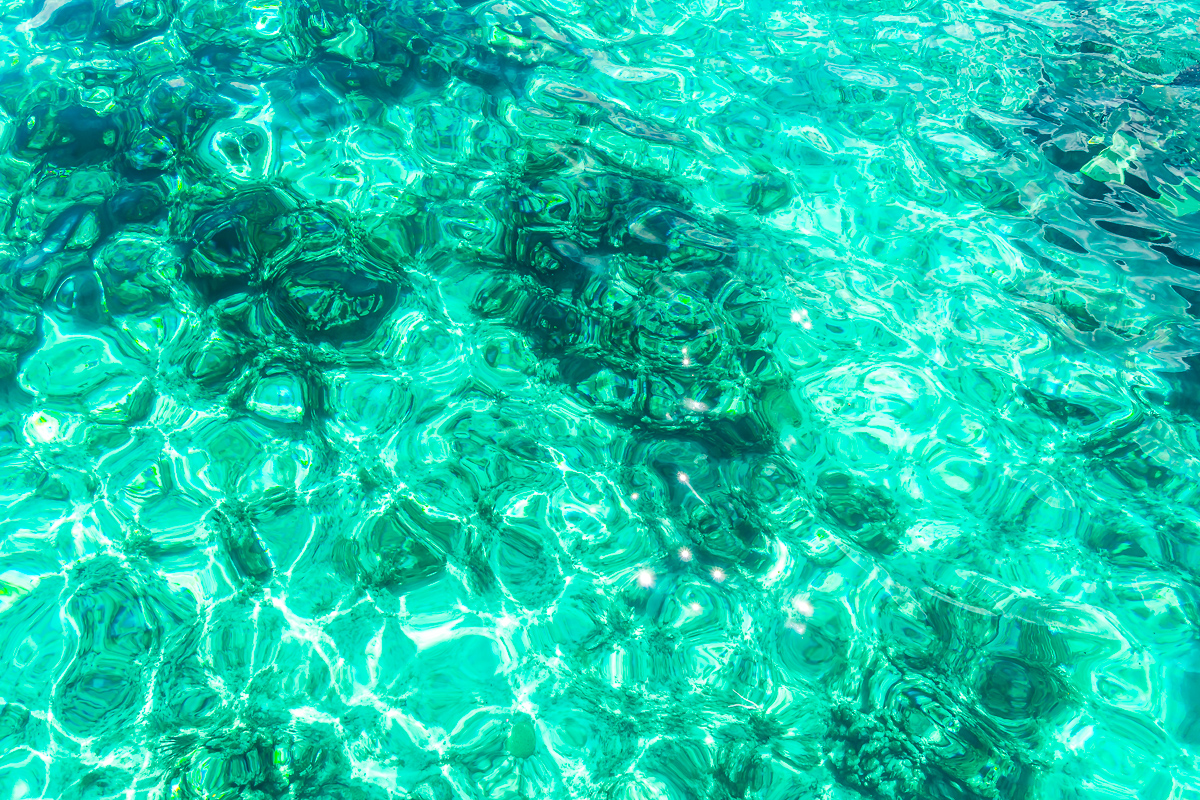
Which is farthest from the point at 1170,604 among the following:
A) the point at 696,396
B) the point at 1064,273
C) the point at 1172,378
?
the point at 696,396

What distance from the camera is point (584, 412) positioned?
117 inches

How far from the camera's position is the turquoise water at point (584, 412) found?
2.37 meters

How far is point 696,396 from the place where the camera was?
118 inches

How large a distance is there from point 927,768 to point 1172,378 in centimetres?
200

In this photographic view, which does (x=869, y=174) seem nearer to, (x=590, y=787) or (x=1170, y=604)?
(x=1170, y=604)

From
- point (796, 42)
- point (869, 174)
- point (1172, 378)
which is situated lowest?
point (1172, 378)

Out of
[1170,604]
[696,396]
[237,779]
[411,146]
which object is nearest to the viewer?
[237,779]

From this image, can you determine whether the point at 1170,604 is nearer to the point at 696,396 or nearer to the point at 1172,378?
the point at 1172,378

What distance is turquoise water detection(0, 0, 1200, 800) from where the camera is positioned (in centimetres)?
237

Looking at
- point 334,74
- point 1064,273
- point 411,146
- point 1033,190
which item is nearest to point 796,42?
point 1033,190

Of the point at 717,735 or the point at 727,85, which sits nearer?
the point at 717,735

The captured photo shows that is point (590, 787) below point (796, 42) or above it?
below

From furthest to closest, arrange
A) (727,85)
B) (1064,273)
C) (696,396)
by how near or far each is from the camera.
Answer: (727,85), (1064,273), (696,396)

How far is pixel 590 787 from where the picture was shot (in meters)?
2.25
